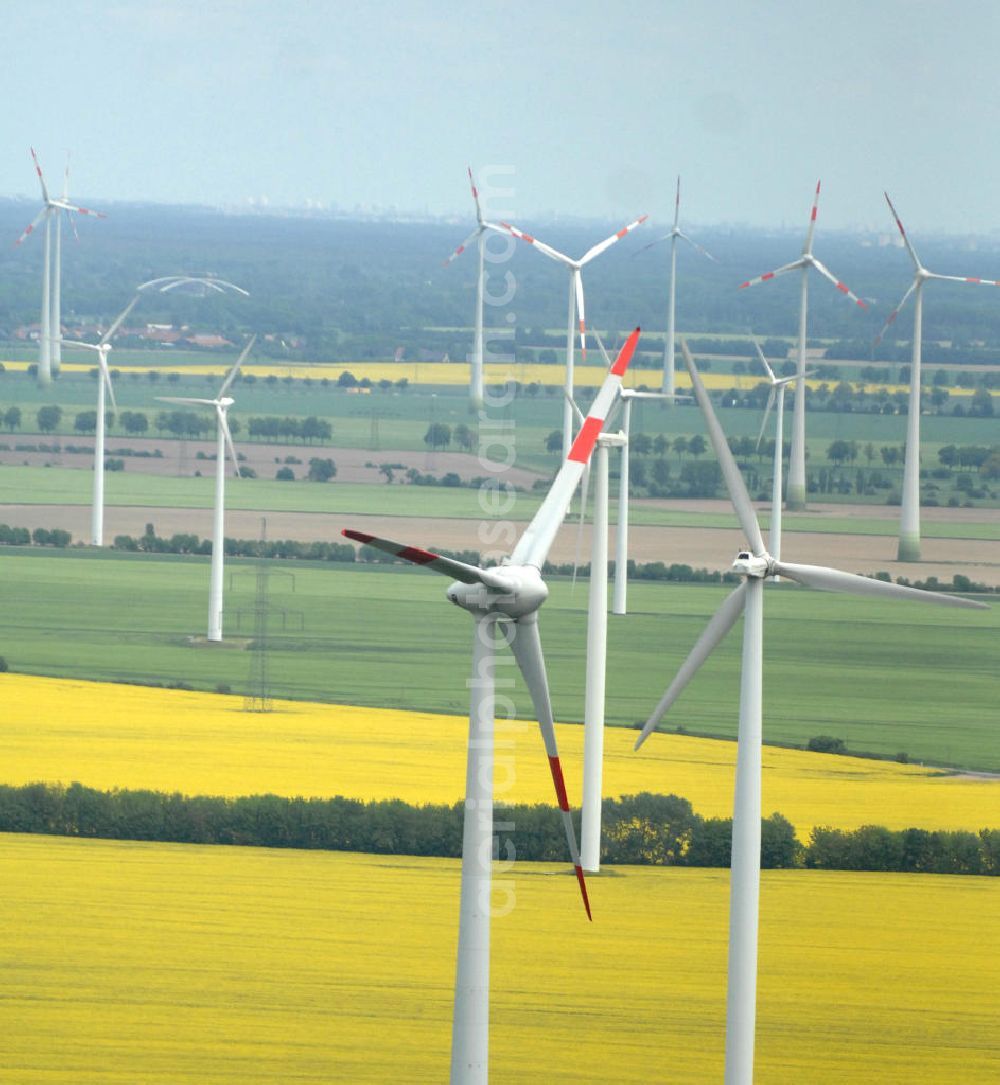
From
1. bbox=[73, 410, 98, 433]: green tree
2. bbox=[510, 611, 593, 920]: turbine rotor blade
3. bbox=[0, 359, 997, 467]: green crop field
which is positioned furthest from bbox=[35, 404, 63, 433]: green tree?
bbox=[510, 611, 593, 920]: turbine rotor blade

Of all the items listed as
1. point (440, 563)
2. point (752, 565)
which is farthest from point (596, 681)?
point (440, 563)

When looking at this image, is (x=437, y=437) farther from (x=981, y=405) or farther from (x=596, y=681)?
(x=596, y=681)

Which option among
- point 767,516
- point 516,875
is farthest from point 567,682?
point 767,516

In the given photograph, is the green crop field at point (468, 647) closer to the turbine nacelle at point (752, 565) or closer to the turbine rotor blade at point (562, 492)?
the turbine nacelle at point (752, 565)

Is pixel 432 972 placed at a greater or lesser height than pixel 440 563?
lesser

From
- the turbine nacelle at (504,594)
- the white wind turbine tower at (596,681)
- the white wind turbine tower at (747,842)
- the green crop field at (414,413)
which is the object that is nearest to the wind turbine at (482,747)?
the turbine nacelle at (504,594)

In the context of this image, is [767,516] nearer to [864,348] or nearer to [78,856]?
[78,856]
